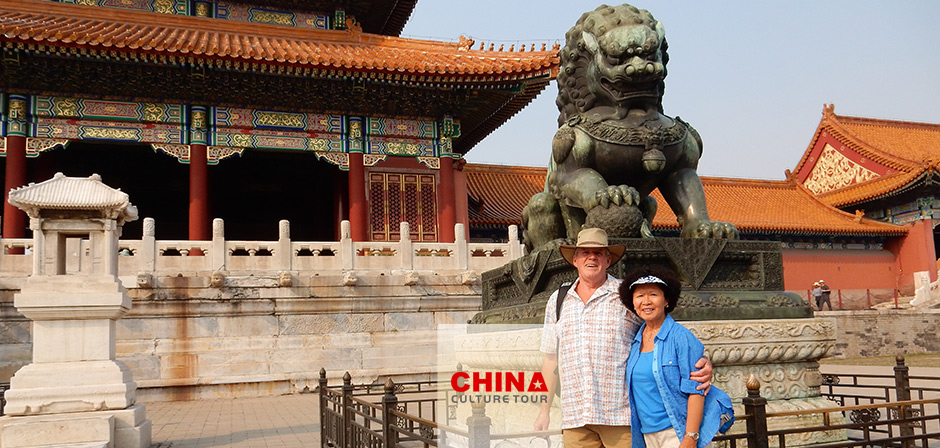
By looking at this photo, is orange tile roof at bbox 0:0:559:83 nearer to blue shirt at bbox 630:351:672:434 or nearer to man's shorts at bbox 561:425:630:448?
man's shorts at bbox 561:425:630:448

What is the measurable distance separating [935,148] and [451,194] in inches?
857

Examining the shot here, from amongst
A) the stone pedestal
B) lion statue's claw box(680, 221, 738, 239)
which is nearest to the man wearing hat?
lion statue's claw box(680, 221, 738, 239)

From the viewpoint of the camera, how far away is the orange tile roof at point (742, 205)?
72.3ft

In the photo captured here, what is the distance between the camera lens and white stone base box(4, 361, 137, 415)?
727 cm

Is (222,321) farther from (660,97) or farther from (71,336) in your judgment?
(660,97)

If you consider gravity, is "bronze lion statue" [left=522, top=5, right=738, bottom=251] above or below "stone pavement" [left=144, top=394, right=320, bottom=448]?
above

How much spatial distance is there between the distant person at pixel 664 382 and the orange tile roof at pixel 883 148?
2400 cm

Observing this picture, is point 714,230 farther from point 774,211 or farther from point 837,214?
point 837,214

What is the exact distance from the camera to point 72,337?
760 centimetres

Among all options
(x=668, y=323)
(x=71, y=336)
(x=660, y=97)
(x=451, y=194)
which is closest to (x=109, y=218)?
(x=71, y=336)

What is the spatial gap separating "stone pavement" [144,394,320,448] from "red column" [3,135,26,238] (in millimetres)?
5046

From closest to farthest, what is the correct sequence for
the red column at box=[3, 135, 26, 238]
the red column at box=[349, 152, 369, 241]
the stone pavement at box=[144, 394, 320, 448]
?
the stone pavement at box=[144, 394, 320, 448] < the red column at box=[3, 135, 26, 238] < the red column at box=[349, 152, 369, 241]

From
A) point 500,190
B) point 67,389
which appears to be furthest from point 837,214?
point 67,389

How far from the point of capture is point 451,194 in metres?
17.0
